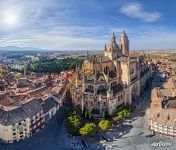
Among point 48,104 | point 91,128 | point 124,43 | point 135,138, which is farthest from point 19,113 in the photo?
point 124,43

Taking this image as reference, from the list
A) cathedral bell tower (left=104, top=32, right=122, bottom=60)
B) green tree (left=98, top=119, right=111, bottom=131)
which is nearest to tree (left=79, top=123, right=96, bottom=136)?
green tree (left=98, top=119, right=111, bottom=131)

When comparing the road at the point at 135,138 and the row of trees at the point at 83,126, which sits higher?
the row of trees at the point at 83,126

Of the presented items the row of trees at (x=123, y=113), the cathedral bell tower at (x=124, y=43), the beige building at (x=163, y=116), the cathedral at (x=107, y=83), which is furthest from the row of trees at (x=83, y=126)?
the cathedral bell tower at (x=124, y=43)

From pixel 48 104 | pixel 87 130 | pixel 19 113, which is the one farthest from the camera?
pixel 48 104

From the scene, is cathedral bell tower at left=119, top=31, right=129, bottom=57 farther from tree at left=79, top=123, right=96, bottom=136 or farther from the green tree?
tree at left=79, top=123, right=96, bottom=136

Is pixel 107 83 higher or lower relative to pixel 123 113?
higher

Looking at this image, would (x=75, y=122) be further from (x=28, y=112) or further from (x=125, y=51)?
(x=125, y=51)

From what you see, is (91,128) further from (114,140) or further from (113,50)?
(113,50)

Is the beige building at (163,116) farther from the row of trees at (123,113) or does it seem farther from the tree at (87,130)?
the tree at (87,130)
